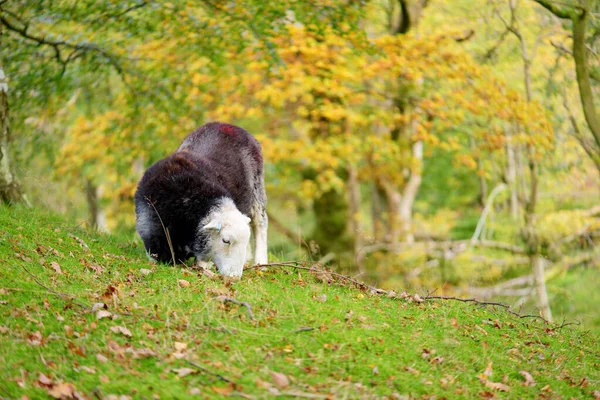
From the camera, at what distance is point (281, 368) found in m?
5.04

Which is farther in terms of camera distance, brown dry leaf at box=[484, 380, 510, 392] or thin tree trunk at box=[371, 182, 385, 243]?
thin tree trunk at box=[371, 182, 385, 243]

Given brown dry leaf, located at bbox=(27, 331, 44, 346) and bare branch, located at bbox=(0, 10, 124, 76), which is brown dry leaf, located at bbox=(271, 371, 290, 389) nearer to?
brown dry leaf, located at bbox=(27, 331, 44, 346)

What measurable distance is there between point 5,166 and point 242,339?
5713 mm

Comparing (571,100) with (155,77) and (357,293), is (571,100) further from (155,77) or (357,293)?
(357,293)

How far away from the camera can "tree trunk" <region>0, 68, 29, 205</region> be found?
9.22 metres

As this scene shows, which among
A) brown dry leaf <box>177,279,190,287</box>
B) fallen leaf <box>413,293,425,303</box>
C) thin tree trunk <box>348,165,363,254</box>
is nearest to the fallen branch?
brown dry leaf <box>177,279,190,287</box>

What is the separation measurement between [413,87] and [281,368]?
1308 cm

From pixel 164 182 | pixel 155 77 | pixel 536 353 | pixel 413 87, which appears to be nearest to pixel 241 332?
pixel 164 182

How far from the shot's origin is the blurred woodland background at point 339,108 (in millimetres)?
11906

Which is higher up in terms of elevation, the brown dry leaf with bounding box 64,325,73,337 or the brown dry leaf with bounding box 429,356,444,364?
the brown dry leaf with bounding box 64,325,73,337

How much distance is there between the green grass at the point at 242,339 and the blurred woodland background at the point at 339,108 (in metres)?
2.74

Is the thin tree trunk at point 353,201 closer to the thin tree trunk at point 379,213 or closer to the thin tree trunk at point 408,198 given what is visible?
the thin tree trunk at point 379,213

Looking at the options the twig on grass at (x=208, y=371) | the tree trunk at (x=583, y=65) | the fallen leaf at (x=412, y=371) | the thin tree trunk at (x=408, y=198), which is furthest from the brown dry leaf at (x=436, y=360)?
the thin tree trunk at (x=408, y=198)

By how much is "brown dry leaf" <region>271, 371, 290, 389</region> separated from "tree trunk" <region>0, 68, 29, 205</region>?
5939 millimetres
